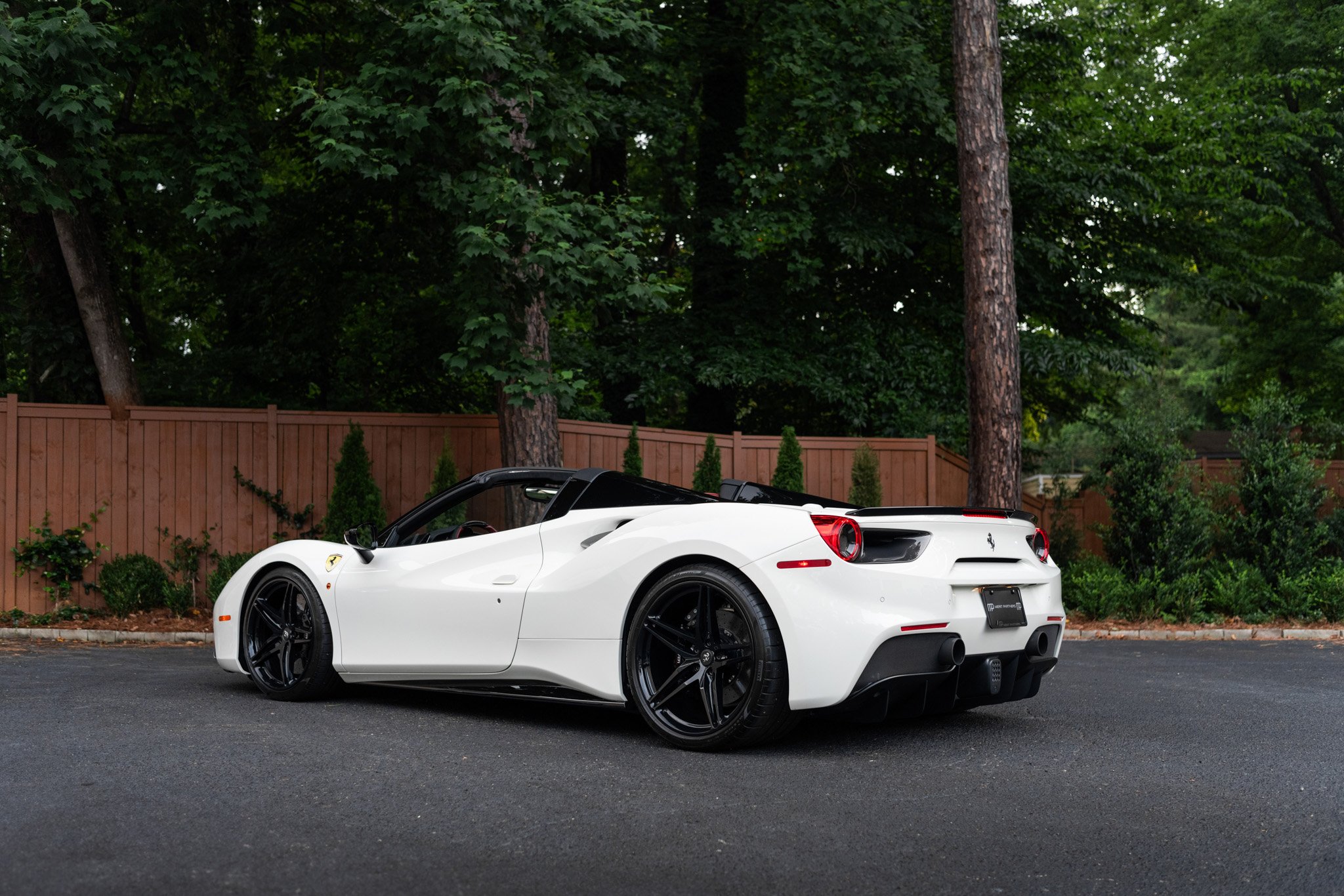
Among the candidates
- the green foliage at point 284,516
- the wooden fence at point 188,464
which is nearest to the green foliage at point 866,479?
the wooden fence at point 188,464

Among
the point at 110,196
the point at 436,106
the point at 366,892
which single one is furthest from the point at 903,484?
the point at 366,892

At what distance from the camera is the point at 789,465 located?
1575 cm

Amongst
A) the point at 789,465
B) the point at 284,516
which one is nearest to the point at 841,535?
the point at 284,516

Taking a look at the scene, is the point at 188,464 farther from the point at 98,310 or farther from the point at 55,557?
the point at 98,310

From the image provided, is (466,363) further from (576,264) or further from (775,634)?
(775,634)

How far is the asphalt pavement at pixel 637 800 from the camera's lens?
3.58 metres

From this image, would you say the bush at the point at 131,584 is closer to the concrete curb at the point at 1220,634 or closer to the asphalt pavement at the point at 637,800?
the asphalt pavement at the point at 637,800

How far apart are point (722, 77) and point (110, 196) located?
33.4ft

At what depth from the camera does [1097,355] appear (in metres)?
17.5

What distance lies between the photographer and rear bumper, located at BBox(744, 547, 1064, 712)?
5.00m

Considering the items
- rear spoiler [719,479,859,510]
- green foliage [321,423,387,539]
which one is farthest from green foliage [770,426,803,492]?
rear spoiler [719,479,859,510]

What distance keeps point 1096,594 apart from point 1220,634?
1249 millimetres

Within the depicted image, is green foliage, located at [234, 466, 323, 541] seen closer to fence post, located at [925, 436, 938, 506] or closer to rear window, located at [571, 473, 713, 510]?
rear window, located at [571, 473, 713, 510]

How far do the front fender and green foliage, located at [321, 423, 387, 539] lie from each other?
5507 mm
